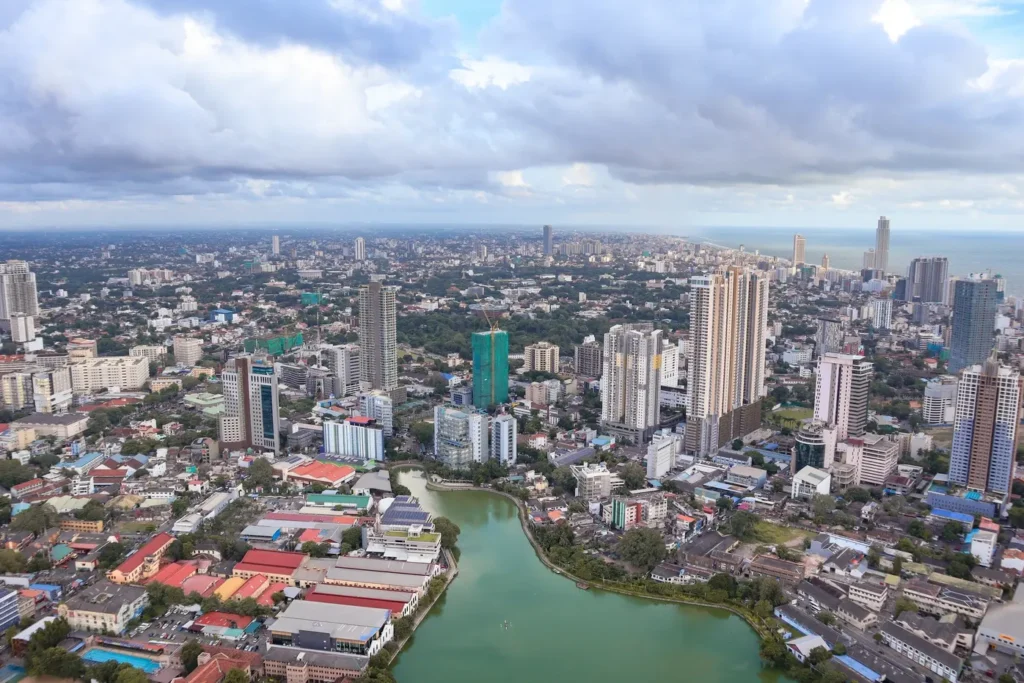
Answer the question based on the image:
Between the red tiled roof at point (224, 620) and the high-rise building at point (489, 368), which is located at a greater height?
the high-rise building at point (489, 368)

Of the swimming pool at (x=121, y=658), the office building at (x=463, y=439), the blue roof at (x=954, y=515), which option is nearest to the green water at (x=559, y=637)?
the swimming pool at (x=121, y=658)

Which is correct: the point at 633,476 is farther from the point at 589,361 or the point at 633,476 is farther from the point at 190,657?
the point at 589,361

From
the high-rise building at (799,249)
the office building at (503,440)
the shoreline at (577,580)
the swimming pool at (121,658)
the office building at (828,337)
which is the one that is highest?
the high-rise building at (799,249)

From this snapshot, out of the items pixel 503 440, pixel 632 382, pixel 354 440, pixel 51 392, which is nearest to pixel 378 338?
pixel 354 440

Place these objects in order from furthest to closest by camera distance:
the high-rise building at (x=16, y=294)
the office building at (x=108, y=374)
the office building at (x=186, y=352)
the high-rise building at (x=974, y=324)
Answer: the high-rise building at (x=16, y=294) → the office building at (x=186, y=352) → the high-rise building at (x=974, y=324) → the office building at (x=108, y=374)

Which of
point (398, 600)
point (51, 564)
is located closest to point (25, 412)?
point (51, 564)

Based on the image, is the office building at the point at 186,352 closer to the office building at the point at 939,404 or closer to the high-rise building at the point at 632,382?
the high-rise building at the point at 632,382

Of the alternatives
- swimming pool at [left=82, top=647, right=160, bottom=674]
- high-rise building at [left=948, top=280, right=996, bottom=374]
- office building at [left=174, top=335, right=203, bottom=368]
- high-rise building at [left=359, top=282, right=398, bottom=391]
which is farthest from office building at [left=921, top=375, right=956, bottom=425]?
office building at [left=174, top=335, right=203, bottom=368]
